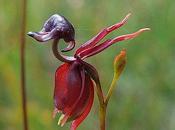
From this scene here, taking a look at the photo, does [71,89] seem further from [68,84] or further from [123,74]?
[123,74]

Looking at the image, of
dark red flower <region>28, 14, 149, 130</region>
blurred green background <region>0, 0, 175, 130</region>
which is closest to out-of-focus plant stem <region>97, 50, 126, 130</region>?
dark red flower <region>28, 14, 149, 130</region>

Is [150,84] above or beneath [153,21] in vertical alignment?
beneath

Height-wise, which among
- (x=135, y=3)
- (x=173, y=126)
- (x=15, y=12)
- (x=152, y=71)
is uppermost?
(x=15, y=12)

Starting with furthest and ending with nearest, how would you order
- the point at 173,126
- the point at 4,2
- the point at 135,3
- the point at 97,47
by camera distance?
the point at 135,3
the point at 4,2
the point at 173,126
the point at 97,47

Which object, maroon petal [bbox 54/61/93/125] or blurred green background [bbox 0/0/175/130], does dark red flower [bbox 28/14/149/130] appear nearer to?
maroon petal [bbox 54/61/93/125]

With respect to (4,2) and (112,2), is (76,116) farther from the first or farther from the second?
(112,2)

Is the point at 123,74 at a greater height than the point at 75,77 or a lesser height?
lesser

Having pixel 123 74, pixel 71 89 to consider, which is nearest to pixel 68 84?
pixel 71 89

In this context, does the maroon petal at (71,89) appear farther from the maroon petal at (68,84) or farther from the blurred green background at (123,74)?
the blurred green background at (123,74)

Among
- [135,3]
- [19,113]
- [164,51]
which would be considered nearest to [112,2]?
[135,3]
